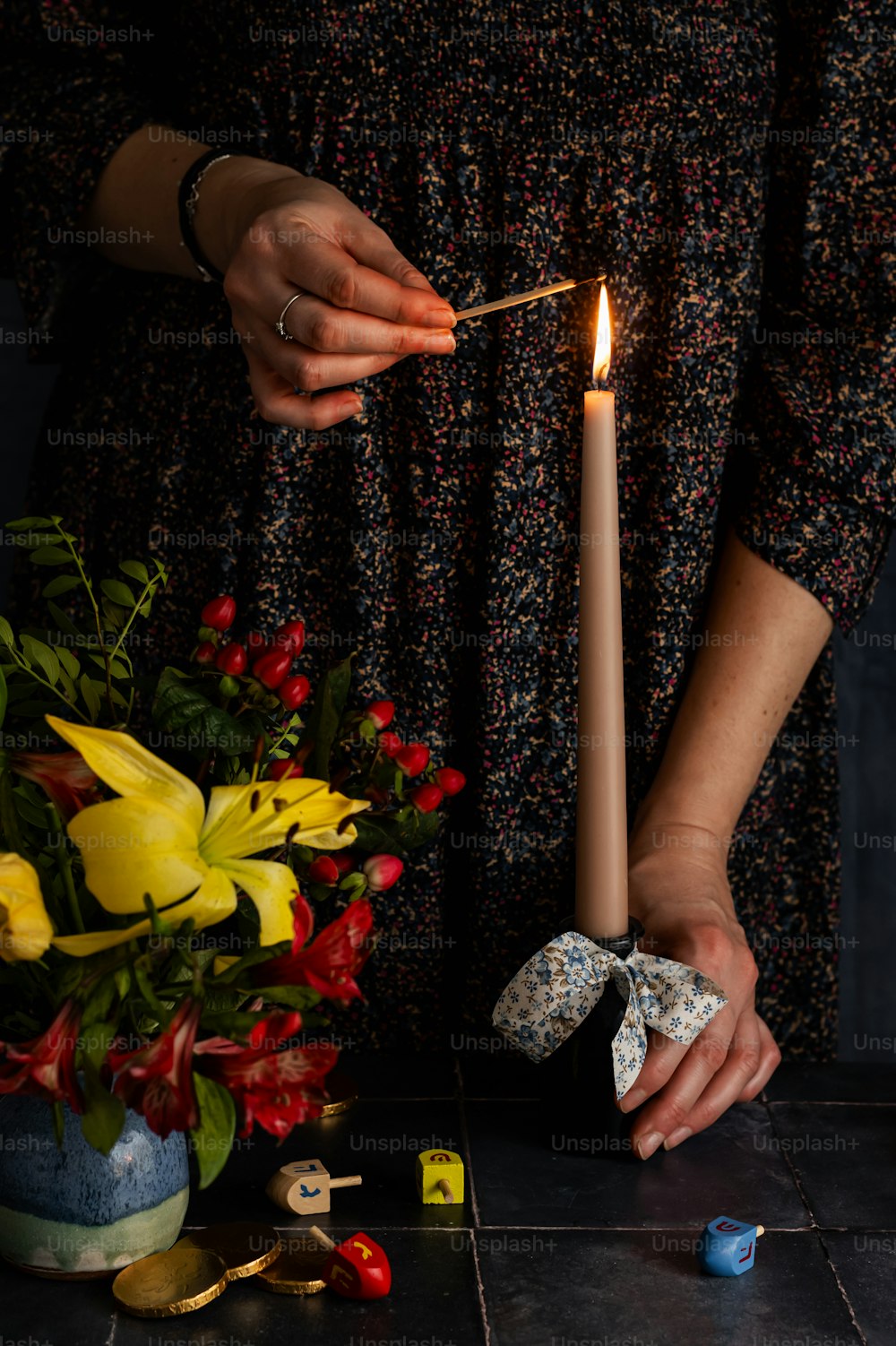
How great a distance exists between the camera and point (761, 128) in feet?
2.75

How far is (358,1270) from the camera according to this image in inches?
20.6

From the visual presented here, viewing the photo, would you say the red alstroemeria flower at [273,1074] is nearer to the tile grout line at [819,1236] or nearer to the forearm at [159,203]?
the tile grout line at [819,1236]

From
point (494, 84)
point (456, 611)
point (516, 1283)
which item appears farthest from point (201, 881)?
point (494, 84)

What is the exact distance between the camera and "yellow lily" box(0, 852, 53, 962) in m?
0.44

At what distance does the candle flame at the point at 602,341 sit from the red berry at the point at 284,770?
26 centimetres

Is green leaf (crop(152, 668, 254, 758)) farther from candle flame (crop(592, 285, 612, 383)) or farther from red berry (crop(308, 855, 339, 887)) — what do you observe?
candle flame (crop(592, 285, 612, 383))

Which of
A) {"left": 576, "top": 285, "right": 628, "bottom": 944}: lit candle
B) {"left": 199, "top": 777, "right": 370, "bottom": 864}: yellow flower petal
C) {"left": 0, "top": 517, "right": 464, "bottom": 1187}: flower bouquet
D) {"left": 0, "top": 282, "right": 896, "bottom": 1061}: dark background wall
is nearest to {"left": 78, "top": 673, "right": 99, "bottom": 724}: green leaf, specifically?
{"left": 0, "top": 517, "right": 464, "bottom": 1187}: flower bouquet

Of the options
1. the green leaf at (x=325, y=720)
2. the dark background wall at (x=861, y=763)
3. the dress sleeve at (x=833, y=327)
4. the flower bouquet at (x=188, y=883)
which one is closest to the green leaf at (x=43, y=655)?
the flower bouquet at (x=188, y=883)

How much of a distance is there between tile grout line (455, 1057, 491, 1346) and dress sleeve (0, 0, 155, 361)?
57 centimetres

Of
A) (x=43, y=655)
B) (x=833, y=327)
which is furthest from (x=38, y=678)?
(x=833, y=327)

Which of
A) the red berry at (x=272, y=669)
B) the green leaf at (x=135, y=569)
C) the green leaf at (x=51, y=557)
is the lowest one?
the red berry at (x=272, y=669)

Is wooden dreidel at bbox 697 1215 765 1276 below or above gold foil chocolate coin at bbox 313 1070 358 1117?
above

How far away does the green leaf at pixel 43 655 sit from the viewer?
53cm

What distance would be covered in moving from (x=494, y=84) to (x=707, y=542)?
315 mm
